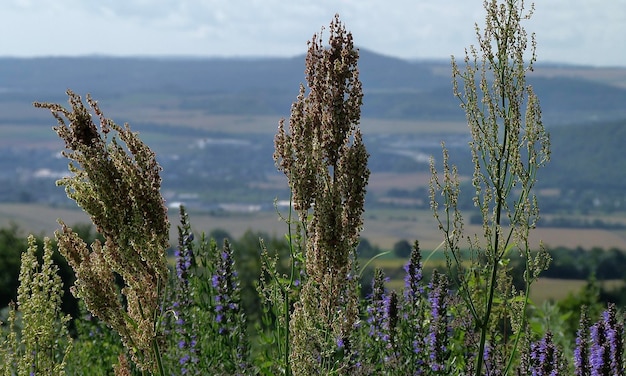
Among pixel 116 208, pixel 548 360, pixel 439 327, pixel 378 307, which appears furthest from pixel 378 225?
pixel 116 208

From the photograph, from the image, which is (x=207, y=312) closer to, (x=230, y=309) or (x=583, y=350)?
(x=230, y=309)

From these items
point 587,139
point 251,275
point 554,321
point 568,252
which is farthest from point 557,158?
point 554,321

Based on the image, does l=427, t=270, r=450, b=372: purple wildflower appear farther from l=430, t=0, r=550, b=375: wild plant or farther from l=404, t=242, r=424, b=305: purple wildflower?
l=430, t=0, r=550, b=375: wild plant

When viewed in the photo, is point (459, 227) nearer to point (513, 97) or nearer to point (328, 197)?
point (513, 97)

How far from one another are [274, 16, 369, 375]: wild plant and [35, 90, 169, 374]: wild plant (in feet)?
2.12

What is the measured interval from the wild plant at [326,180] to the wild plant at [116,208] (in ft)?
2.12

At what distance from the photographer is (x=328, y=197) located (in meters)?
3.91

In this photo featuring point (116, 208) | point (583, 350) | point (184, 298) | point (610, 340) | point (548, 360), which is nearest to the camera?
point (116, 208)

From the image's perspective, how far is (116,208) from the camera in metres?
3.68

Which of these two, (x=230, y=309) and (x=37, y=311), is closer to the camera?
(x=37, y=311)

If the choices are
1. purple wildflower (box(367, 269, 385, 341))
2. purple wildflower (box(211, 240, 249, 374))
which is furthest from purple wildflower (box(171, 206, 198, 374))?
purple wildflower (box(367, 269, 385, 341))

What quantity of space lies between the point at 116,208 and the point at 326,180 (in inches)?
35.8

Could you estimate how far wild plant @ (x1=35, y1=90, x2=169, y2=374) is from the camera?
367 cm

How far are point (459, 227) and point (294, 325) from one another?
3.90ft
